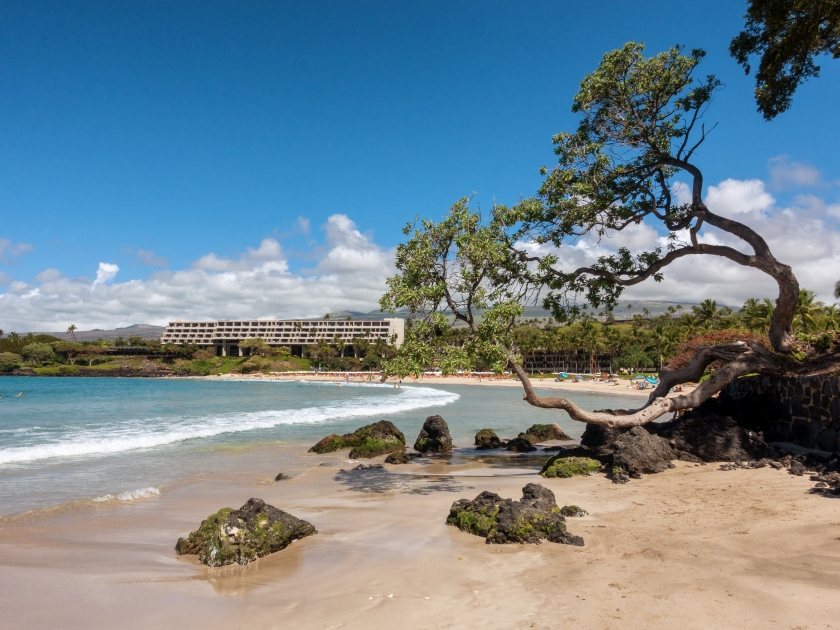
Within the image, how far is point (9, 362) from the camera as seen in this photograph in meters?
134

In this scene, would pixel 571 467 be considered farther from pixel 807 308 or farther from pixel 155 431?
pixel 807 308

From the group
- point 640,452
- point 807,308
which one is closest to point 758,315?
point 807,308

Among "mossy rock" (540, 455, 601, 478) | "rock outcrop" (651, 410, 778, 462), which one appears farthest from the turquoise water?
"rock outcrop" (651, 410, 778, 462)

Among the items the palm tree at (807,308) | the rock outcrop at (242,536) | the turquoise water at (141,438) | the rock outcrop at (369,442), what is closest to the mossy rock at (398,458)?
the rock outcrop at (369,442)

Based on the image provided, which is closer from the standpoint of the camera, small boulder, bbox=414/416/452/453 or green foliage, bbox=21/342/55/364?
small boulder, bbox=414/416/452/453

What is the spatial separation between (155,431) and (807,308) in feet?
184

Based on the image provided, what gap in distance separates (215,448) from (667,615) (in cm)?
1690

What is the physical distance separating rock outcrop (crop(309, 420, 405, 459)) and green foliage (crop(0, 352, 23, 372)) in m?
148

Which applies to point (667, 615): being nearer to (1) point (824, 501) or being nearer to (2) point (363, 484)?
(1) point (824, 501)

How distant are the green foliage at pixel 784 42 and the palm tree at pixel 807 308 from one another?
40.6m

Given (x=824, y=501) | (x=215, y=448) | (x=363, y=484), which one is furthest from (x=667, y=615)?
(x=215, y=448)

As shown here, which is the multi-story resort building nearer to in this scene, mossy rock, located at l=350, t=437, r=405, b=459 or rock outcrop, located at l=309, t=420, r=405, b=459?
rock outcrop, located at l=309, t=420, r=405, b=459

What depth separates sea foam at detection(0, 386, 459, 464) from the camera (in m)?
17.9

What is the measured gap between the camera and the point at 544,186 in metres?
13.2
